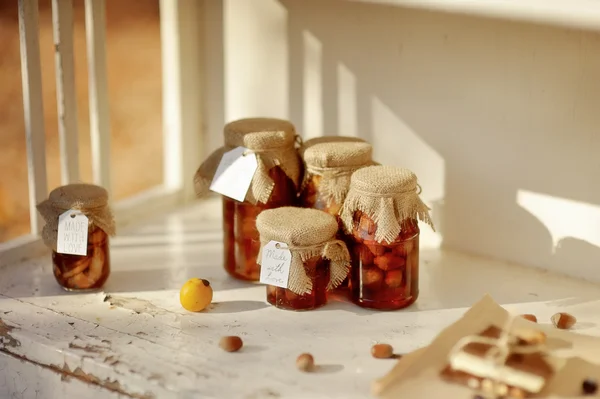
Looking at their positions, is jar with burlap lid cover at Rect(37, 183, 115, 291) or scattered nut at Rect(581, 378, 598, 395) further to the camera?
jar with burlap lid cover at Rect(37, 183, 115, 291)

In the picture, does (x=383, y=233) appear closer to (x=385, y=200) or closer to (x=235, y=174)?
(x=385, y=200)

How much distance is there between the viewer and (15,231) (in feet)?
10.3

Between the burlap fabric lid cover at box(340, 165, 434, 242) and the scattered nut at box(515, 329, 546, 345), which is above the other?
the burlap fabric lid cover at box(340, 165, 434, 242)

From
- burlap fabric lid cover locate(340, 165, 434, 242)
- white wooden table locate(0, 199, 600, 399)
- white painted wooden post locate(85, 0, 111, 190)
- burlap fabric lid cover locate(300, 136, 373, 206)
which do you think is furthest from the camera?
white painted wooden post locate(85, 0, 111, 190)

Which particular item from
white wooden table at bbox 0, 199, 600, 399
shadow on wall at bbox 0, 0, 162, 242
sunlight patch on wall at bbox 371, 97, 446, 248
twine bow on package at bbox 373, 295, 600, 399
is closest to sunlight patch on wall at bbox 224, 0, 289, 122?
sunlight patch on wall at bbox 371, 97, 446, 248

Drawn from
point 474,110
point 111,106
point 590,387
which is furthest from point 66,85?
point 111,106

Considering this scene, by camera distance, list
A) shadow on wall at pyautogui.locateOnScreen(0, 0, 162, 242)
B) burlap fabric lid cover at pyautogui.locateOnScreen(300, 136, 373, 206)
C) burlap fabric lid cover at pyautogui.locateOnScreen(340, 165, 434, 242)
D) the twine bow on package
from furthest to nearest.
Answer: shadow on wall at pyautogui.locateOnScreen(0, 0, 162, 242) → burlap fabric lid cover at pyautogui.locateOnScreen(300, 136, 373, 206) → burlap fabric lid cover at pyautogui.locateOnScreen(340, 165, 434, 242) → the twine bow on package

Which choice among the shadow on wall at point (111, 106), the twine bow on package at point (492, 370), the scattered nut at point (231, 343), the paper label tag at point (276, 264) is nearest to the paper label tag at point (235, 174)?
the paper label tag at point (276, 264)

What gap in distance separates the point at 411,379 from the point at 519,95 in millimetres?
631

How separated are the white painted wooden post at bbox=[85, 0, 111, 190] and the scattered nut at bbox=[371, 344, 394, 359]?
0.77 m

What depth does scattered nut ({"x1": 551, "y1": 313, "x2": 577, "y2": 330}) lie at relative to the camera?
138cm

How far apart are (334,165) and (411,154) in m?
0.30

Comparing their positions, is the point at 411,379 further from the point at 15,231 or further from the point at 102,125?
the point at 15,231

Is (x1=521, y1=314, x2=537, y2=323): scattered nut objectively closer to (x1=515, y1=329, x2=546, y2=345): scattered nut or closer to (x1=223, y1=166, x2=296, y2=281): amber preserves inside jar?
(x1=515, y1=329, x2=546, y2=345): scattered nut
